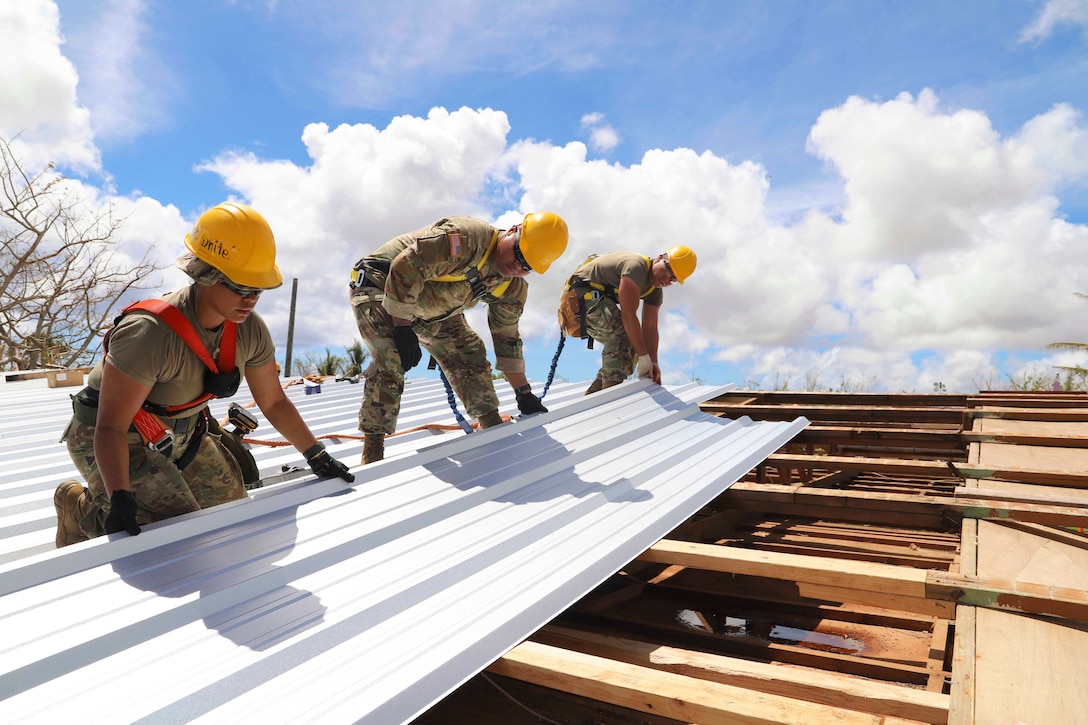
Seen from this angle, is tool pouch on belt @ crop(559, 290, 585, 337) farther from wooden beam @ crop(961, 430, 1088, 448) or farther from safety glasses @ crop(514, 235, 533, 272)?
wooden beam @ crop(961, 430, 1088, 448)

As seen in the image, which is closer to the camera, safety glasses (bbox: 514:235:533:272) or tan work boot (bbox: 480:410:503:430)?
safety glasses (bbox: 514:235:533:272)

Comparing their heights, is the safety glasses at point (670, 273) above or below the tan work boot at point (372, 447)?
above

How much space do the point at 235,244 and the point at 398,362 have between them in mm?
1685

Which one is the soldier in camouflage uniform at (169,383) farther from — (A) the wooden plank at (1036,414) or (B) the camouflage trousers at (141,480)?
(A) the wooden plank at (1036,414)

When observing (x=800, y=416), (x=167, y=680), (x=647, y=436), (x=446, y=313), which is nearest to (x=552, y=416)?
(x=647, y=436)

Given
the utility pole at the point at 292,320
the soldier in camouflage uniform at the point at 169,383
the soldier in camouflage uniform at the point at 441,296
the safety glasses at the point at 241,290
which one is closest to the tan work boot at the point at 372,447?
the soldier in camouflage uniform at the point at 441,296

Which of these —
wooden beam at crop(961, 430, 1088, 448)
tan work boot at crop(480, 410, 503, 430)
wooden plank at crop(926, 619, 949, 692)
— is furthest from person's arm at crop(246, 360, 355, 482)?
wooden beam at crop(961, 430, 1088, 448)

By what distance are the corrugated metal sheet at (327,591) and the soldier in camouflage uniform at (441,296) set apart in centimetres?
61

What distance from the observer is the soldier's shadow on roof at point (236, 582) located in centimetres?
190

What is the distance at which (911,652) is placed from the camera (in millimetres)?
2957

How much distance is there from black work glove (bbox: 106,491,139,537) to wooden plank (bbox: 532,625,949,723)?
1.60 m

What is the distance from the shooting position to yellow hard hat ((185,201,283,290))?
2.34m

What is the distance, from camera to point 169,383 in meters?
2.44

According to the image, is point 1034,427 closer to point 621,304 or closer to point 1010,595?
point 621,304
